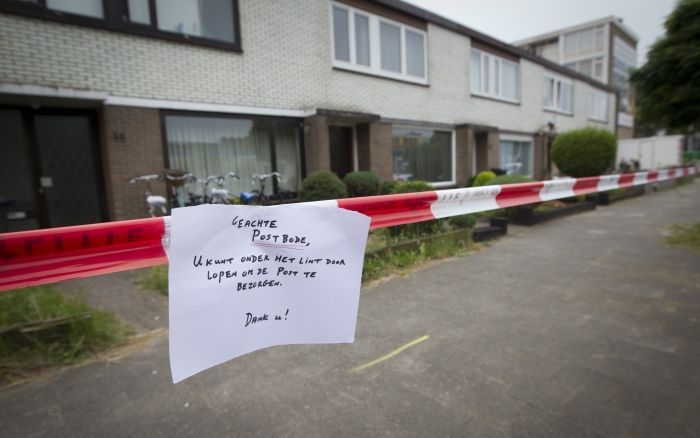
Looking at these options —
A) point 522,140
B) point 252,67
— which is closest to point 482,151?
point 522,140

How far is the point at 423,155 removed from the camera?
1311 cm

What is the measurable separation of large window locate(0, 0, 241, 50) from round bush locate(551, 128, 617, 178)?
1041 cm

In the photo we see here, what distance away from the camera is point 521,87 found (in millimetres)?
16938

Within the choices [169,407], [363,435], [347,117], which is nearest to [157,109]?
[347,117]

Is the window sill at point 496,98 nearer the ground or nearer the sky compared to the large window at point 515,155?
nearer the sky

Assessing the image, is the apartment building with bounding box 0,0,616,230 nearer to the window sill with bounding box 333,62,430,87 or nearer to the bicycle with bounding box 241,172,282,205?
the window sill with bounding box 333,62,430,87

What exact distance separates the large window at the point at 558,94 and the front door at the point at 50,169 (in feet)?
65.2

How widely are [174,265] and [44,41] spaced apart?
24.4 feet

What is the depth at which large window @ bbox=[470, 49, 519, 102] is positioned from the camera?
14.8 m

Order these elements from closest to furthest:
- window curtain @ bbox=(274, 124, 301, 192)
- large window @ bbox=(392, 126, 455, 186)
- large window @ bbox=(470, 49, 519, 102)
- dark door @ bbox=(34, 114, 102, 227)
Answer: dark door @ bbox=(34, 114, 102, 227), window curtain @ bbox=(274, 124, 301, 192), large window @ bbox=(392, 126, 455, 186), large window @ bbox=(470, 49, 519, 102)

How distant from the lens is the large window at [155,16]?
20.2ft

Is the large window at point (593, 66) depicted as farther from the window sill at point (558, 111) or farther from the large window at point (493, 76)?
the large window at point (493, 76)

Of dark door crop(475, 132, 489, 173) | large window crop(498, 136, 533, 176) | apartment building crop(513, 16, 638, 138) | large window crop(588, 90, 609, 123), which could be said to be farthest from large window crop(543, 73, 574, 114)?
apartment building crop(513, 16, 638, 138)

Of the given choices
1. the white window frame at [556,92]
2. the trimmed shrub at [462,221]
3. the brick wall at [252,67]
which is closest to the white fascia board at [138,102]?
the brick wall at [252,67]
